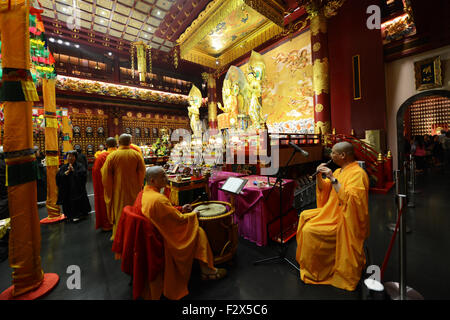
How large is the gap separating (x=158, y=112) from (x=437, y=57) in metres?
14.2

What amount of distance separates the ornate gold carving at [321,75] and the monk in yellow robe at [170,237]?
6513 millimetres

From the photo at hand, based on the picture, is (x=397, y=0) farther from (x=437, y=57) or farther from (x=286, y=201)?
(x=286, y=201)

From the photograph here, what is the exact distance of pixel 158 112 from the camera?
1353 cm

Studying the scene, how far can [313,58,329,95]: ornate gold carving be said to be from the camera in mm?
6164

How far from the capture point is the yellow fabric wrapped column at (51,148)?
12.1ft

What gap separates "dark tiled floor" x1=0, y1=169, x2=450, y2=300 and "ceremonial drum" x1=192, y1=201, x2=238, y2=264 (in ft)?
0.55

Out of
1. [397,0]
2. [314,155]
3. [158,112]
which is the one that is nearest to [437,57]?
[397,0]

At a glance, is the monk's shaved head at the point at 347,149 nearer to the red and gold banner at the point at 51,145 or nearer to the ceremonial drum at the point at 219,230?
the ceremonial drum at the point at 219,230

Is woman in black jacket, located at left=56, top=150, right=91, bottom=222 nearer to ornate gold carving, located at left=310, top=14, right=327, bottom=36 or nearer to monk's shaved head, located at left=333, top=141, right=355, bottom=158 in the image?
monk's shaved head, located at left=333, top=141, right=355, bottom=158

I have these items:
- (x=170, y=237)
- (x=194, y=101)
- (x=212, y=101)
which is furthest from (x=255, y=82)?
(x=170, y=237)

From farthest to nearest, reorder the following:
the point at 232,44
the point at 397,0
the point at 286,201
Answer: the point at 232,44 → the point at 397,0 → the point at 286,201

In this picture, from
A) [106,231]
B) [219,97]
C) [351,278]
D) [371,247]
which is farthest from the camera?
[219,97]

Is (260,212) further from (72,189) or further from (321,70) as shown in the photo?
(321,70)

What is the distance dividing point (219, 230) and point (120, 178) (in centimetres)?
175
